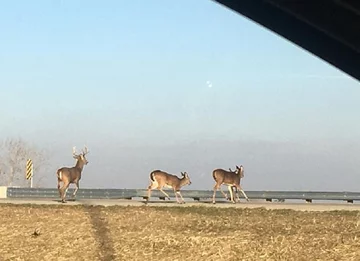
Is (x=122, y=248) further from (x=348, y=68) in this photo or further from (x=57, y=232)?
(x=348, y=68)

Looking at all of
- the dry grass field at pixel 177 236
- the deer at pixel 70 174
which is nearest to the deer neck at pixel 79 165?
the deer at pixel 70 174

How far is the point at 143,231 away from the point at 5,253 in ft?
10.6

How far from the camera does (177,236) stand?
14.9 metres

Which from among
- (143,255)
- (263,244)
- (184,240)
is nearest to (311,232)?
(263,244)

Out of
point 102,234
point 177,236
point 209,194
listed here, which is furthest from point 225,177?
point 177,236

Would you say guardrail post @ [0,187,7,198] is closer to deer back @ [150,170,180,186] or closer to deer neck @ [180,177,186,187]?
deer back @ [150,170,180,186]

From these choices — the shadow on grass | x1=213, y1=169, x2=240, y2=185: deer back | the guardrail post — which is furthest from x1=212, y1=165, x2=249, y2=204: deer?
the guardrail post

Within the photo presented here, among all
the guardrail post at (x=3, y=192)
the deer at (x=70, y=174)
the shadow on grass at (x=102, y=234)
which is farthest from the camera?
the guardrail post at (x=3, y=192)

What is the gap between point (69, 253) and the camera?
45.3ft

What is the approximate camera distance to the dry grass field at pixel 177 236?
13383 millimetres

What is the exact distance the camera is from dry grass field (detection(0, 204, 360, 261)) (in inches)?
527

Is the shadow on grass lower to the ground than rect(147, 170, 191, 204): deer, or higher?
lower

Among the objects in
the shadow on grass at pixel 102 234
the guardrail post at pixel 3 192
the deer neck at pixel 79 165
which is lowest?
the shadow on grass at pixel 102 234

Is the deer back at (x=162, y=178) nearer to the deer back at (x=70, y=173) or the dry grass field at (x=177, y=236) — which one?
the deer back at (x=70, y=173)
